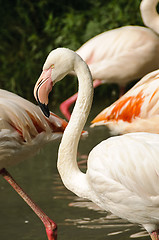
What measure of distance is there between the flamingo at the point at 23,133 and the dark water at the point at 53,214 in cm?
26

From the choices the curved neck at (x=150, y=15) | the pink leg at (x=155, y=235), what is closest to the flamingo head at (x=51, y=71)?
the pink leg at (x=155, y=235)

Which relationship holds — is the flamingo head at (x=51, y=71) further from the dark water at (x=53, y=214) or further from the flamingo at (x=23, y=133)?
the dark water at (x=53, y=214)

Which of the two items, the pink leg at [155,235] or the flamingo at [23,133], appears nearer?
the pink leg at [155,235]

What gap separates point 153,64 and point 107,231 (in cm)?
255

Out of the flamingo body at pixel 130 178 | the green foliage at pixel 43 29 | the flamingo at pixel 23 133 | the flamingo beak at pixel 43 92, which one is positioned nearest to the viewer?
the flamingo body at pixel 130 178

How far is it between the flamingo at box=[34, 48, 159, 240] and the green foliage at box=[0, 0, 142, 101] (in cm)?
520

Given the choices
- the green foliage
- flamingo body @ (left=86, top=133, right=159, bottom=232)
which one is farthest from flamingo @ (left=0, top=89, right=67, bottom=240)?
the green foliage

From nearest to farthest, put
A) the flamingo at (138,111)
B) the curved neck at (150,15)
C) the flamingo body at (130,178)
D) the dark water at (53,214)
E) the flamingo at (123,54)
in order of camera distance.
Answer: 1. the flamingo body at (130,178)
2. the dark water at (53,214)
3. the flamingo at (138,111)
4. the curved neck at (150,15)
5. the flamingo at (123,54)

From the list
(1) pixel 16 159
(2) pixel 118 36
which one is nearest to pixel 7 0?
(2) pixel 118 36

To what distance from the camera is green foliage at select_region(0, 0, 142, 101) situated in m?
8.15

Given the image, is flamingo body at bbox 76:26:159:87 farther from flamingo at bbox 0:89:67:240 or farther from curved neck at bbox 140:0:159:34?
flamingo at bbox 0:89:67:240

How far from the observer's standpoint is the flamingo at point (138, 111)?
365 cm

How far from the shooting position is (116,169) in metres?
2.63

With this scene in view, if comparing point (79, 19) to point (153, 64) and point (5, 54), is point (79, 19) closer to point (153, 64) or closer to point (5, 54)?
point (5, 54)
